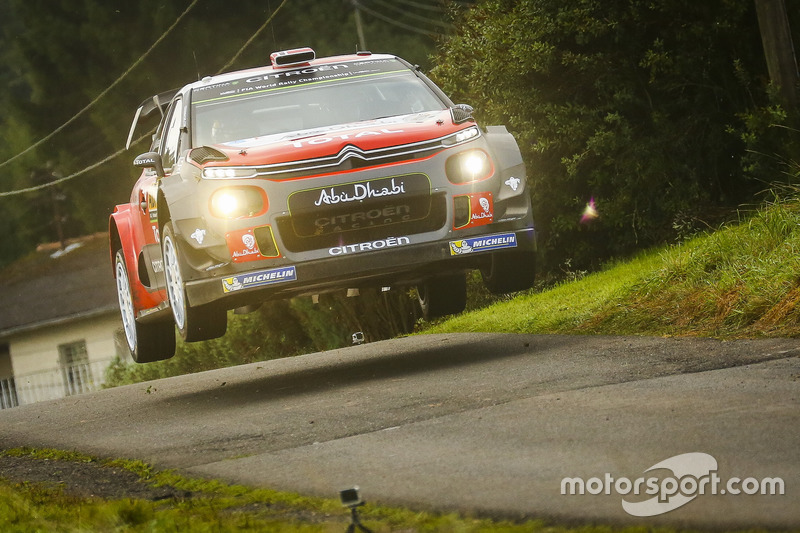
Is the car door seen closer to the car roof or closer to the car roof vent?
the car roof

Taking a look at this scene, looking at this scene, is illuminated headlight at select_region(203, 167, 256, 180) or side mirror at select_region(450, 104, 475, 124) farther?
side mirror at select_region(450, 104, 475, 124)

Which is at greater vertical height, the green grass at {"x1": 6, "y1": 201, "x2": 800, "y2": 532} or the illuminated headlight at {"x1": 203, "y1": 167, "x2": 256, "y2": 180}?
the illuminated headlight at {"x1": 203, "y1": 167, "x2": 256, "y2": 180}

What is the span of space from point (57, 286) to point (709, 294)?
4017cm

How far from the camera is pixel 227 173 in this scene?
26.9ft

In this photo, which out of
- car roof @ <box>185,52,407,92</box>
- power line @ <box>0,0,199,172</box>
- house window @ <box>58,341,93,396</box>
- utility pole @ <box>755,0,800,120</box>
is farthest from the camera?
power line @ <box>0,0,199,172</box>

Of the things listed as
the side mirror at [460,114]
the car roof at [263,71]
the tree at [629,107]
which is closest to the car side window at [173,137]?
the car roof at [263,71]

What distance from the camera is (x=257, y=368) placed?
1262 cm

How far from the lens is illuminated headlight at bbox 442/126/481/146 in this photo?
8.47 m

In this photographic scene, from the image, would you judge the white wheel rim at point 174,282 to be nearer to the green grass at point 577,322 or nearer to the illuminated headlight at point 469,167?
the green grass at point 577,322

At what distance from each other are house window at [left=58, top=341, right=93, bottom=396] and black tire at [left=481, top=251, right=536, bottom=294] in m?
32.7

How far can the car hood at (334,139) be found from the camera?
8.23 metres

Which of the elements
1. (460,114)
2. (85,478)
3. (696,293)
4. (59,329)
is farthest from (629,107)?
(59,329)
